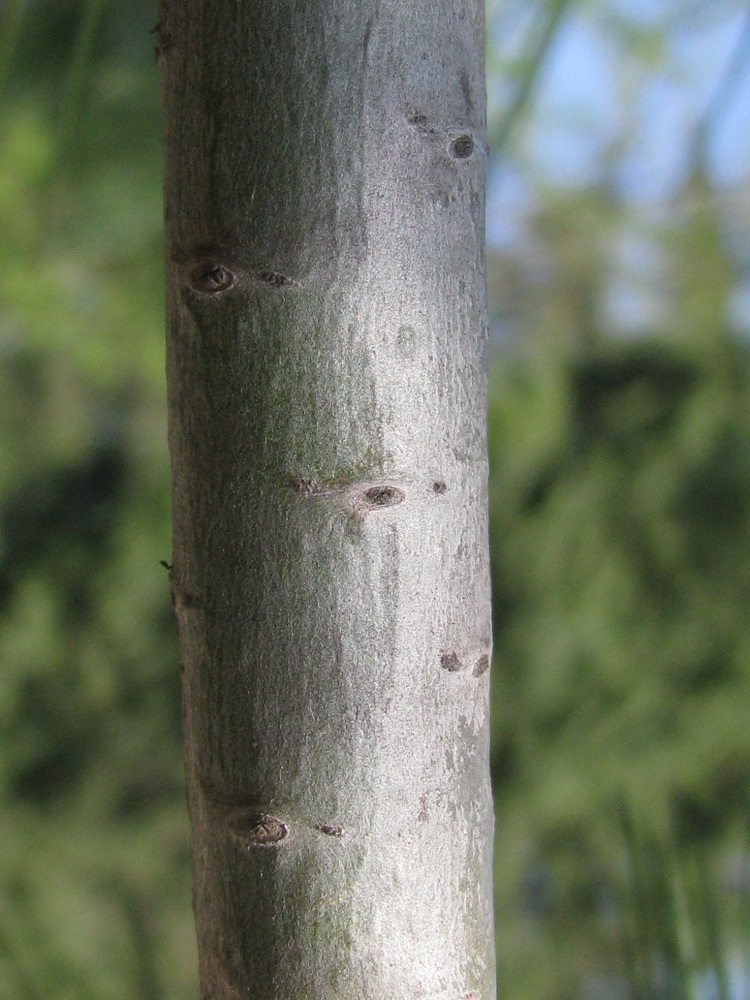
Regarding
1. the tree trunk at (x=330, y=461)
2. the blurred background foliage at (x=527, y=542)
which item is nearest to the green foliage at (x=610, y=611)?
the blurred background foliage at (x=527, y=542)

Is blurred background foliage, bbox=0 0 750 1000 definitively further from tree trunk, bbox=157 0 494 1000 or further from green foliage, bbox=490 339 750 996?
tree trunk, bbox=157 0 494 1000

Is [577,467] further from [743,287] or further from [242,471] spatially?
[242,471]

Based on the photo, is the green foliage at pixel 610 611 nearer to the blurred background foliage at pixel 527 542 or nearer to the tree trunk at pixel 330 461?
the blurred background foliage at pixel 527 542

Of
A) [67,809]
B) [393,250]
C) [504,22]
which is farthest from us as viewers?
[67,809]

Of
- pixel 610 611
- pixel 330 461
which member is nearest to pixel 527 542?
pixel 610 611

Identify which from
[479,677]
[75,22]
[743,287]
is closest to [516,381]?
[743,287]

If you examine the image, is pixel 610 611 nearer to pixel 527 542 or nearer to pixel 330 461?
pixel 527 542
